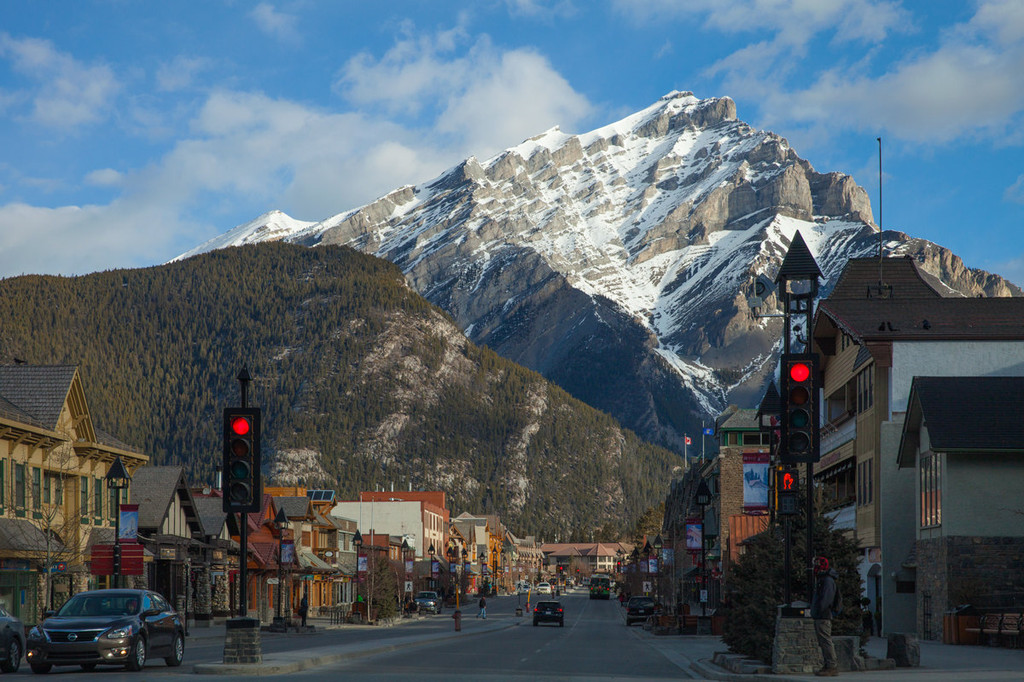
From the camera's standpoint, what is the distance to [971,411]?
38.8 meters

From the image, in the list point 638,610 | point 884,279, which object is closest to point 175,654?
point 884,279

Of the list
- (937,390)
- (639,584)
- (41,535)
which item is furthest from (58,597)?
(639,584)

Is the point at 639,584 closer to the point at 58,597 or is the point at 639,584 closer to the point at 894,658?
the point at 58,597

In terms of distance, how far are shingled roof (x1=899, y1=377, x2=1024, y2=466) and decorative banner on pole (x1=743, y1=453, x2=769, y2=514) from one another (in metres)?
8.81

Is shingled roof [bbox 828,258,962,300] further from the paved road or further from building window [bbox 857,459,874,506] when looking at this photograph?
the paved road

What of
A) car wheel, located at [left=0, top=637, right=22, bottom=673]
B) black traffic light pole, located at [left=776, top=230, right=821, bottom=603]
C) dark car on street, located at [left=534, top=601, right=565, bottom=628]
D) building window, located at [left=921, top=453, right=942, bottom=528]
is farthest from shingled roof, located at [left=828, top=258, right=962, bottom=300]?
car wheel, located at [left=0, top=637, right=22, bottom=673]

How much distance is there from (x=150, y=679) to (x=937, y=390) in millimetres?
27705

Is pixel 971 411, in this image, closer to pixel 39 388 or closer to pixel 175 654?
pixel 175 654

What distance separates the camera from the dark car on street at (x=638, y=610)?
72.9 m

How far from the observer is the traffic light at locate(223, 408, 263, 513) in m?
22.9

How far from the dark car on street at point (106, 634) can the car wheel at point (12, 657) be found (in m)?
0.73

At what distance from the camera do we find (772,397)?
4566cm

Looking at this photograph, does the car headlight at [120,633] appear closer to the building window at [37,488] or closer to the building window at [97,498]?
the building window at [37,488]

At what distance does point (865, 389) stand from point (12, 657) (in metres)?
34.7
